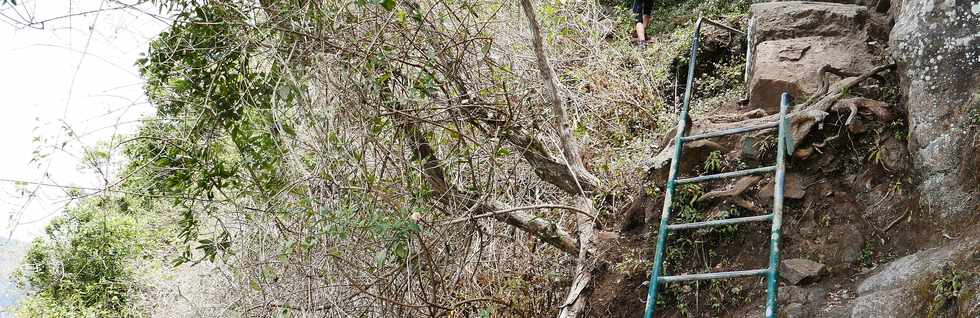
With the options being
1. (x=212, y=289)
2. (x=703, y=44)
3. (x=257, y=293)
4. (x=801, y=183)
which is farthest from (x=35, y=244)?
(x=801, y=183)

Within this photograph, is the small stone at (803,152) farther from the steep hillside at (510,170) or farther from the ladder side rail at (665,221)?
the ladder side rail at (665,221)

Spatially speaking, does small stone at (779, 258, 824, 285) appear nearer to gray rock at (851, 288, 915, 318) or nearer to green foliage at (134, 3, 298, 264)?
Result: gray rock at (851, 288, 915, 318)

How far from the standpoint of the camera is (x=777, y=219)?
2.94m

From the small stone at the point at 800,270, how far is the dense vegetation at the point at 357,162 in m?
0.68

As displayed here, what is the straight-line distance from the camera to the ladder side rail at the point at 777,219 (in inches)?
103

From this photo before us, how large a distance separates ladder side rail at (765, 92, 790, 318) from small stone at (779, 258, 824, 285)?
12 cm

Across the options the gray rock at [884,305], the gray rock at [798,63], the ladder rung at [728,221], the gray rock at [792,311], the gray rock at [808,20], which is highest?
the gray rock at [808,20]

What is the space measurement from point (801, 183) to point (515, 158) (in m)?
1.63

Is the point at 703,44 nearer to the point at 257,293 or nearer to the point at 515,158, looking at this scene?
the point at 515,158

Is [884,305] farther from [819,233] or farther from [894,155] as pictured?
[894,155]

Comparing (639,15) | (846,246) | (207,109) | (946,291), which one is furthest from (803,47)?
(639,15)

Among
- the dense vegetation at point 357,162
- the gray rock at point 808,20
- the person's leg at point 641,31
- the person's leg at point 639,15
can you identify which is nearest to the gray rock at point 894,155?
the dense vegetation at point 357,162

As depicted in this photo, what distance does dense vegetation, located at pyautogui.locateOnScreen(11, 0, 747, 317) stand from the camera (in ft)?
10.4

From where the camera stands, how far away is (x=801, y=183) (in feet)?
11.3
